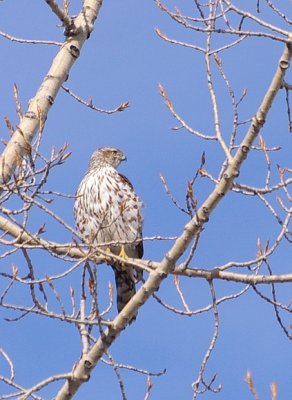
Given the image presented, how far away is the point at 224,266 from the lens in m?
6.20

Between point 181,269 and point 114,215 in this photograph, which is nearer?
point 181,269

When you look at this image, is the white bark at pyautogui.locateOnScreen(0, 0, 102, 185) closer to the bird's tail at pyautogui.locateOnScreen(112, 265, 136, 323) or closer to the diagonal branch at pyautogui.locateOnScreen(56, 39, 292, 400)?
the diagonal branch at pyautogui.locateOnScreen(56, 39, 292, 400)

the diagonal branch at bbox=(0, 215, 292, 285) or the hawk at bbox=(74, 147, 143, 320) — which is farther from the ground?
the hawk at bbox=(74, 147, 143, 320)

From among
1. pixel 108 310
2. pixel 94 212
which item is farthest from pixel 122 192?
pixel 108 310

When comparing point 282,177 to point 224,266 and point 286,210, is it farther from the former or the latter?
point 224,266

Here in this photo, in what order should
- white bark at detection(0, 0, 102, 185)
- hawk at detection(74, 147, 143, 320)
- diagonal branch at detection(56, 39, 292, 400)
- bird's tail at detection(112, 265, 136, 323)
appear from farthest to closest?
bird's tail at detection(112, 265, 136, 323)
hawk at detection(74, 147, 143, 320)
white bark at detection(0, 0, 102, 185)
diagonal branch at detection(56, 39, 292, 400)

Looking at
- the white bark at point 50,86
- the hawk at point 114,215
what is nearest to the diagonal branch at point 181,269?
the white bark at point 50,86

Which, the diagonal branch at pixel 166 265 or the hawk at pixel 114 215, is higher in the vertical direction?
the hawk at pixel 114 215

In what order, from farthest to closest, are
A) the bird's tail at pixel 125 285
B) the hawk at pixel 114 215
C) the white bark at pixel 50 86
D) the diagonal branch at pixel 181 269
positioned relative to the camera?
the bird's tail at pixel 125 285 → the hawk at pixel 114 215 → the white bark at pixel 50 86 → the diagonal branch at pixel 181 269

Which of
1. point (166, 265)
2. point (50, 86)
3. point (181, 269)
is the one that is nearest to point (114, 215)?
point (50, 86)

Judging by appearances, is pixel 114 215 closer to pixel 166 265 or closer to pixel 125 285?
pixel 125 285

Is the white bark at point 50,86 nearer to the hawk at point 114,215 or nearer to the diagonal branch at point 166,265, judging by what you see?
the diagonal branch at point 166,265

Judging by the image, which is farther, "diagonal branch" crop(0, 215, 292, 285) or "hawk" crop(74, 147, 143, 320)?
"hawk" crop(74, 147, 143, 320)

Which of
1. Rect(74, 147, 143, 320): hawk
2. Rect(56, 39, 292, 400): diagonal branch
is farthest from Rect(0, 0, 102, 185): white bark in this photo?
Rect(74, 147, 143, 320): hawk
